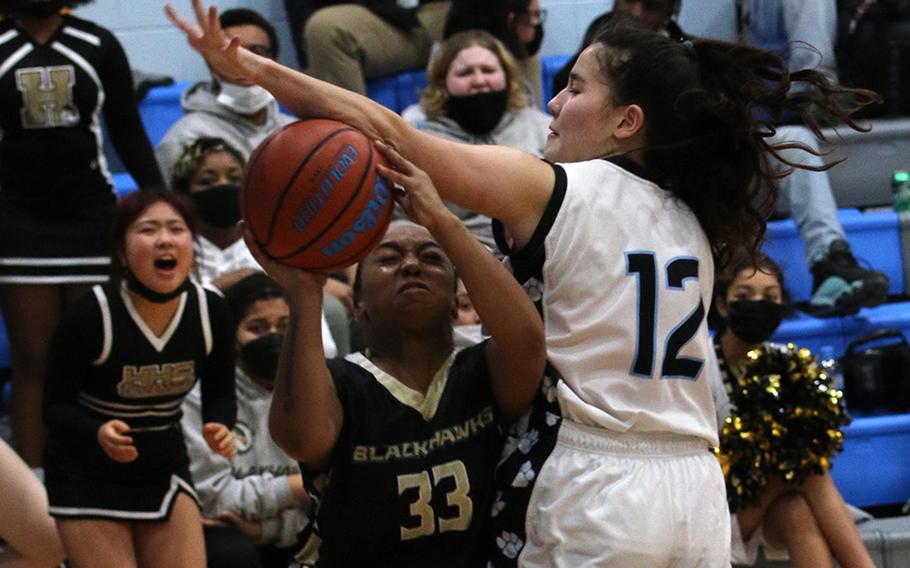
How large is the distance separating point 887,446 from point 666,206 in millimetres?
3213

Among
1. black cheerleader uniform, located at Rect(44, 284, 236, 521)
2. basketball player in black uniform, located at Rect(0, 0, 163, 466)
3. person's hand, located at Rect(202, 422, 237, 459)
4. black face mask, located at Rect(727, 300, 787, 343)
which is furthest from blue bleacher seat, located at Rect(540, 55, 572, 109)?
person's hand, located at Rect(202, 422, 237, 459)

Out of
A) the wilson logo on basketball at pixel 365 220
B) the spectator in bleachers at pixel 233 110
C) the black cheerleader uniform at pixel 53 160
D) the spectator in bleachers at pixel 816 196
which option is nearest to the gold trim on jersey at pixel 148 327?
the black cheerleader uniform at pixel 53 160

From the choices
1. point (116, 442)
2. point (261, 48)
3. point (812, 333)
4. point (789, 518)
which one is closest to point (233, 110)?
point (261, 48)

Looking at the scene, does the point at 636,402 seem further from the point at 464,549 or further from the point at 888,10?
the point at 888,10

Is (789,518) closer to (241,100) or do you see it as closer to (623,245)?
(623,245)

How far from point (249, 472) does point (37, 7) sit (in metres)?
1.91

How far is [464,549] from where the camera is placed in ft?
10.1

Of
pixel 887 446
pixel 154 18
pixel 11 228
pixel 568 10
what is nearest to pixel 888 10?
pixel 568 10

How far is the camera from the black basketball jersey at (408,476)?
302 cm

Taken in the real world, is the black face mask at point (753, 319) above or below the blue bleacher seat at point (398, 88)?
below

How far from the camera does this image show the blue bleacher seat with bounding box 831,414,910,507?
18.8 ft

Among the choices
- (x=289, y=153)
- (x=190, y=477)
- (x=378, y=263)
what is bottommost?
(x=190, y=477)

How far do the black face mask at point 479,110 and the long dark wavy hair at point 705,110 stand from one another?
10.4 feet

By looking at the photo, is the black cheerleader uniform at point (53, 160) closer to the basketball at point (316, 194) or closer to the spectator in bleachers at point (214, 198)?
the spectator in bleachers at point (214, 198)
